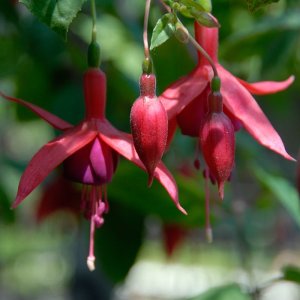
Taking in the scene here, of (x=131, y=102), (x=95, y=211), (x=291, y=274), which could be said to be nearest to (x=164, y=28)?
(x=95, y=211)

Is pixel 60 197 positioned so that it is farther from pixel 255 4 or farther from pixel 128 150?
pixel 255 4

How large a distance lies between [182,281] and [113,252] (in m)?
4.06

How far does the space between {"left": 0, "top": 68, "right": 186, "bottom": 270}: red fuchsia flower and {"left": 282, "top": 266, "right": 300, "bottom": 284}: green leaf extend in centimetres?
40

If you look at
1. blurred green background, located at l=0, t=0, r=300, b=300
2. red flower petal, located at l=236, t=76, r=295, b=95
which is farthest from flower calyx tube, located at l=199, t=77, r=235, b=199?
blurred green background, located at l=0, t=0, r=300, b=300

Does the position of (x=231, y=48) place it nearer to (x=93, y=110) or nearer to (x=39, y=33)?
(x=39, y=33)

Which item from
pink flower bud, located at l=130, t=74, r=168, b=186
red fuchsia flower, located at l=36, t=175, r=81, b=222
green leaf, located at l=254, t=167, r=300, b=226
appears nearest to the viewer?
pink flower bud, located at l=130, t=74, r=168, b=186

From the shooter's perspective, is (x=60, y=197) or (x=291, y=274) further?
(x=60, y=197)

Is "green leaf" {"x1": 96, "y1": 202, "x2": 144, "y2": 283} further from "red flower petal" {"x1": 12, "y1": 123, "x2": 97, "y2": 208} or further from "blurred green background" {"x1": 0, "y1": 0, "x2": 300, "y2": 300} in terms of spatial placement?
"red flower petal" {"x1": 12, "y1": 123, "x2": 97, "y2": 208}

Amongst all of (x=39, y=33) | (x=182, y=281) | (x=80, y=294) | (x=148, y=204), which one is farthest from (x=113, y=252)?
(x=182, y=281)

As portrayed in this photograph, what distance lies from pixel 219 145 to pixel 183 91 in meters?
0.09

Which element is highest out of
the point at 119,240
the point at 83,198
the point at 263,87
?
the point at 263,87

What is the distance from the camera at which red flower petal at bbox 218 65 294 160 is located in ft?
2.63

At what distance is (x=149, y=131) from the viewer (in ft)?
2.41

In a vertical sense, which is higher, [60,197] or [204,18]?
[204,18]
